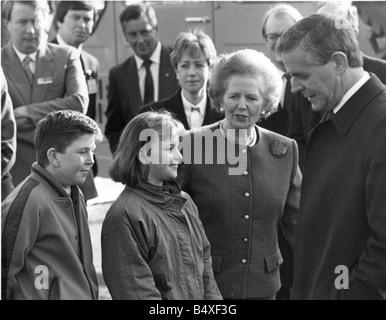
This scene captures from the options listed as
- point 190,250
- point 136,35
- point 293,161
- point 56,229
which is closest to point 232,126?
point 293,161

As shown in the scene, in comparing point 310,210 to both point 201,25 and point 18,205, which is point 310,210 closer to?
point 18,205

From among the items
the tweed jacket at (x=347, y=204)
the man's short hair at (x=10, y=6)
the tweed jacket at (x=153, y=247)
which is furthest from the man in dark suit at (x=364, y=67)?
the tweed jacket at (x=347, y=204)

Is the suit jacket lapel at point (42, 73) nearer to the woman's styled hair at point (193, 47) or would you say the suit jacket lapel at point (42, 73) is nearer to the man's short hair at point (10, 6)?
the man's short hair at point (10, 6)

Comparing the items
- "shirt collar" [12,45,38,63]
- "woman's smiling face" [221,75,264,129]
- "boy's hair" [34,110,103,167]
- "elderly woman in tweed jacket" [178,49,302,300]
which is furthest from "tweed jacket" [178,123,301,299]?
"shirt collar" [12,45,38,63]

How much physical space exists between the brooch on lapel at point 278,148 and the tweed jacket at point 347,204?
0.74 metres

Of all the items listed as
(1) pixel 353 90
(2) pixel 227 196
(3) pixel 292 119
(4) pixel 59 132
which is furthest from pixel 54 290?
(3) pixel 292 119

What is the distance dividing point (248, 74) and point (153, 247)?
925 mm

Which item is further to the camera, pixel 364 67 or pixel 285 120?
pixel 285 120

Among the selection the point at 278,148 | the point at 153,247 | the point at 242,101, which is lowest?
the point at 153,247

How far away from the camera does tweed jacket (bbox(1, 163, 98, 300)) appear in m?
3.66

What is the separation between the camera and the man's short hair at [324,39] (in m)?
3.27

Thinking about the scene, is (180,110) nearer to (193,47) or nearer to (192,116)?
(192,116)

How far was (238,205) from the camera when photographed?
4.07 m

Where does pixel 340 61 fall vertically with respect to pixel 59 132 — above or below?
above
